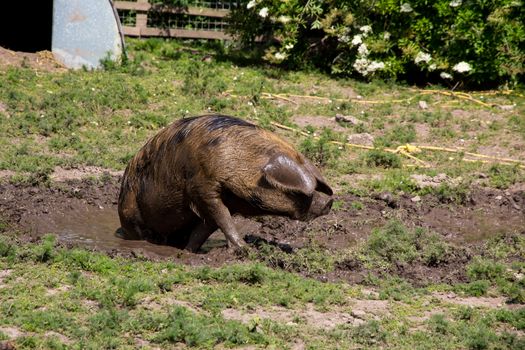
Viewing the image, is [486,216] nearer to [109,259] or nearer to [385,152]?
[385,152]

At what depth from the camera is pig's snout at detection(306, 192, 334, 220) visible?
26.5ft

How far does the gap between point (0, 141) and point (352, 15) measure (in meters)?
6.08

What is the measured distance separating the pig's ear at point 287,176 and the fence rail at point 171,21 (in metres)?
10.1

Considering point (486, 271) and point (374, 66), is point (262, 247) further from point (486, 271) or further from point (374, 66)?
point (374, 66)

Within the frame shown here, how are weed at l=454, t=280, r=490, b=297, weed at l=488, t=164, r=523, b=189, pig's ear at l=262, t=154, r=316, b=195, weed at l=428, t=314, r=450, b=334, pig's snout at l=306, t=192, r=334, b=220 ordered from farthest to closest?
weed at l=488, t=164, r=523, b=189 < pig's snout at l=306, t=192, r=334, b=220 < pig's ear at l=262, t=154, r=316, b=195 < weed at l=454, t=280, r=490, b=297 < weed at l=428, t=314, r=450, b=334

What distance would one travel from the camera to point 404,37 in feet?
50.4

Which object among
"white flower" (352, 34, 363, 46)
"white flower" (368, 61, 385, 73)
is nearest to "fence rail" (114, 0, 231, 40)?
"white flower" (352, 34, 363, 46)

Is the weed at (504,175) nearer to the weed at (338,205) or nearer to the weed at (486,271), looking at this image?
the weed at (338,205)

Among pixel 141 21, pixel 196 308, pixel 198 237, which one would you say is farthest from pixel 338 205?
pixel 141 21

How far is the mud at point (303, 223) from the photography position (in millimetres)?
8242

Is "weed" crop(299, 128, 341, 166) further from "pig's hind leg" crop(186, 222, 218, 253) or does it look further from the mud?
"pig's hind leg" crop(186, 222, 218, 253)

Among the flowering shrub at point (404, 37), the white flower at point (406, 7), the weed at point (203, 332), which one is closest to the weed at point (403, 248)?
the weed at point (203, 332)

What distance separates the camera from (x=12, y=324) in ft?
20.2

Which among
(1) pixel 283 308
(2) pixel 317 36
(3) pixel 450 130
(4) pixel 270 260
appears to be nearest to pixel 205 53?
(2) pixel 317 36
